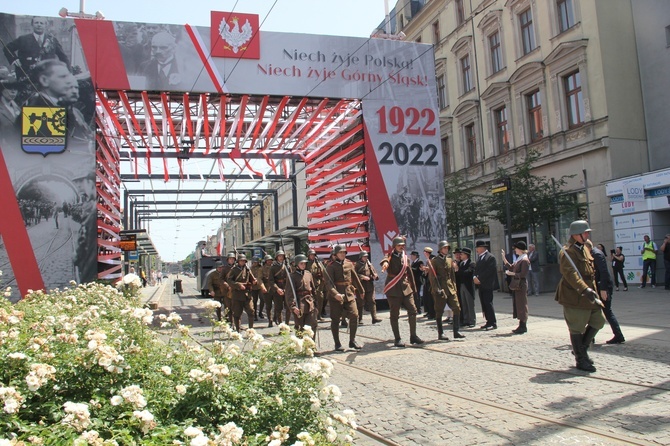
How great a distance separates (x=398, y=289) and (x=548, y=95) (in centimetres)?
1880

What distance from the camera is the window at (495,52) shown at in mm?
29469

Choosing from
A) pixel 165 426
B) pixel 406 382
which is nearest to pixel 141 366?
pixel 165 426

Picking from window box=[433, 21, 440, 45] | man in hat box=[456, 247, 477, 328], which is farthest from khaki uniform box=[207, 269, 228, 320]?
window box=[433, 21, 440, 45]

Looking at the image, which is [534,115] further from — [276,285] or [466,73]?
[276,285]

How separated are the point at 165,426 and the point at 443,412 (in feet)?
10.4

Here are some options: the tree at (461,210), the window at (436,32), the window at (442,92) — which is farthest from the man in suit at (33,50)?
the window at (436,32)

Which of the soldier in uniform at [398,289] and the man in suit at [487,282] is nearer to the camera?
the soldier in uniform at [398,289]

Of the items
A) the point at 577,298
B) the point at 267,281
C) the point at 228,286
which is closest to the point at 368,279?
the point at 267,281

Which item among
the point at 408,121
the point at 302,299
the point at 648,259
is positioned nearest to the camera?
the point at 302,299

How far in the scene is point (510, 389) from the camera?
648 centimetres

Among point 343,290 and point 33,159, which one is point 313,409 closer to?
point 343,290

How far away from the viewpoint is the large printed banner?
1497cm

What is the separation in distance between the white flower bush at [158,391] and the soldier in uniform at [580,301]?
4.26 metres

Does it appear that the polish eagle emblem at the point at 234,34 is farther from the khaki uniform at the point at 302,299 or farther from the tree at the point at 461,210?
the tree at the point at 461,210
